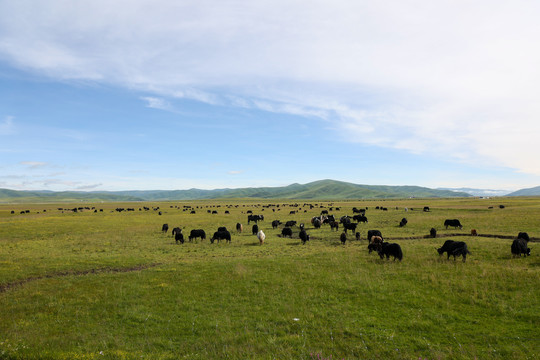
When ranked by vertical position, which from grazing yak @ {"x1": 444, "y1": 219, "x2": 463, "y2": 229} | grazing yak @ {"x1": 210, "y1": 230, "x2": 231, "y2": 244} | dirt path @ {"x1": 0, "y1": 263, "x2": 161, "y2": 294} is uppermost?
grazing yak @ {"x1": 444, "y1": 219, "x2": 463, "y2": 229}

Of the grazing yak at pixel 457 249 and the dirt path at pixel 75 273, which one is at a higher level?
the grazing yak at pixel 457 249

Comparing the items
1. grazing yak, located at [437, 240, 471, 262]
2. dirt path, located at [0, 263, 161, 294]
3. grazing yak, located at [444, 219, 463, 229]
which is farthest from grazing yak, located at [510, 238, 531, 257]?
dirt path, located at [0, 263, 161, 294]

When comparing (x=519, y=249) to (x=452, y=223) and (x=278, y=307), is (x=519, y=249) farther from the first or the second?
(x=452, y=223)

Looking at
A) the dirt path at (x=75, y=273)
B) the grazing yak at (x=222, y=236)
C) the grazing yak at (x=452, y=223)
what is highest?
the grazing yak at (x=452, y=223)

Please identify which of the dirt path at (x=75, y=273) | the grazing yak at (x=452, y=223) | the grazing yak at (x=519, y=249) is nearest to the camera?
the dirt path at (x=75, y=273)

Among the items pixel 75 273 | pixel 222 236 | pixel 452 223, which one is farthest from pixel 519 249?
pixel 75 273

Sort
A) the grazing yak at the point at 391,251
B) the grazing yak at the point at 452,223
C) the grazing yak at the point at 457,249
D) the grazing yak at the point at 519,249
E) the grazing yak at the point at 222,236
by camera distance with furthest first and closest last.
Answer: the grazing yak at the point at 452,223, the grazing yak at the point at 222,236, the grazing yak at the point at 391,251, the grazing yak at the point at 519,249, the grazing yak at the point at 457,249

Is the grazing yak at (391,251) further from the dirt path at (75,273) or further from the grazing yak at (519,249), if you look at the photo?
the dirt path at (75,273)

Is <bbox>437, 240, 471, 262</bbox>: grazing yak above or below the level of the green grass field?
above

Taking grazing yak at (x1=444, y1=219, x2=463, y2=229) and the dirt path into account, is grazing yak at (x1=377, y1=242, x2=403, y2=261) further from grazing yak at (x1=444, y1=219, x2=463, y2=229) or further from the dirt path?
grazing yak at (x1=444, y1=219, x2=463, y2=229)

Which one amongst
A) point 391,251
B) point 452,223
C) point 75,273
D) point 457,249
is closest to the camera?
point 457,249

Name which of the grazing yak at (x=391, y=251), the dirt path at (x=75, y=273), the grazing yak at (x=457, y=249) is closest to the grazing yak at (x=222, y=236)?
the dirt path at (x=75, y=273)

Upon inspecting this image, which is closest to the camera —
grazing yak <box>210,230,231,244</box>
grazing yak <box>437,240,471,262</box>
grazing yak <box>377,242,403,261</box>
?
grazing yak <box>437,240,471,262</box>

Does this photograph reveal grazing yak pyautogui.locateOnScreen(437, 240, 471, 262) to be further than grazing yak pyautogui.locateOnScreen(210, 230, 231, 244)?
No
